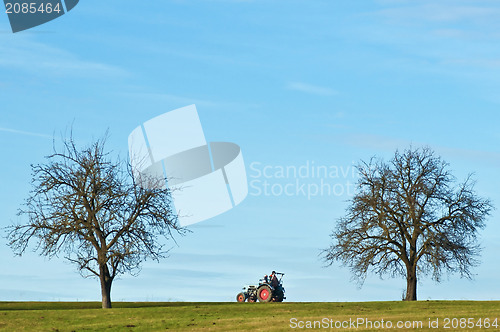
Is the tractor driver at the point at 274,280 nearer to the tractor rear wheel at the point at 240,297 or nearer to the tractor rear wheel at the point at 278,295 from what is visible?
the tractor rear wheel at the point at 278,295

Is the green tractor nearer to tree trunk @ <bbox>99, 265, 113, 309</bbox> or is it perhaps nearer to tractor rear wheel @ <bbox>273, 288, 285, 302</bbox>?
tractor rear wheel @ <bbox>273, 288, 285, 302</bbox>

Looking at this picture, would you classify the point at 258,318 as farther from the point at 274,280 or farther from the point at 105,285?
the point at 274,280

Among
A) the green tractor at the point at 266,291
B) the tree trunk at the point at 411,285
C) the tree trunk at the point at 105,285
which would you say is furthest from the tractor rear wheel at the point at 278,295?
the tree trunk at the point at 105,285

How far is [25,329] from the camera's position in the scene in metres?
31.5

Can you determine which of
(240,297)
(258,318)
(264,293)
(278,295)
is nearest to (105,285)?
(240,297)

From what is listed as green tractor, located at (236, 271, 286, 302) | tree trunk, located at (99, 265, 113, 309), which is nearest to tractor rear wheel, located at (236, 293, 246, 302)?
green tractor, located at (236, 271, 286, 302)

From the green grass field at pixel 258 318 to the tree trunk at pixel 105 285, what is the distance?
3351 mm

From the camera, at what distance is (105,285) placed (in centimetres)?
4056

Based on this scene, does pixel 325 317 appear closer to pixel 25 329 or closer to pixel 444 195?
pixel 25 329

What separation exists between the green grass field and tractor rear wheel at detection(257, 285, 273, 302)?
14.9ft

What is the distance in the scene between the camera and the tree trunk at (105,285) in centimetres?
4050

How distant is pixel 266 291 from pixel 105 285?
11.4 metres

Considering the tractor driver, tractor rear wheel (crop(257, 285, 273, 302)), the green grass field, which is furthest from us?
the tractor driver

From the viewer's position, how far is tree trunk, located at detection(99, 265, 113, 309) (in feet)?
133
